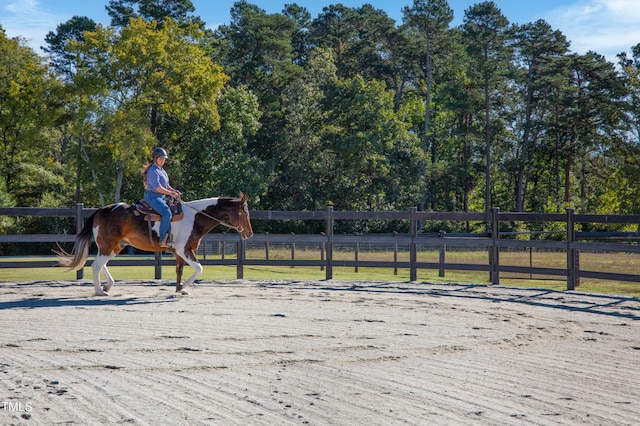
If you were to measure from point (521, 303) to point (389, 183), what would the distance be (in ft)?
122

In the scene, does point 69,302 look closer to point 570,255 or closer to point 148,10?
point 570,255

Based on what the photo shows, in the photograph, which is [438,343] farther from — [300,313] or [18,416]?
[18,416]

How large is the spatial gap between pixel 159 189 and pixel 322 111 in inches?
1544

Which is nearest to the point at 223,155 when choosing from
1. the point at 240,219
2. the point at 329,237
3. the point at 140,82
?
the point at 140,82

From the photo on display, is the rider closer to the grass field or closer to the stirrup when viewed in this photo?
the stirrup

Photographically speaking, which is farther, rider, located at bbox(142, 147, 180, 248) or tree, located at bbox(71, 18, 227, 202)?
tree, located at bbox(71, 18, 227, 202)

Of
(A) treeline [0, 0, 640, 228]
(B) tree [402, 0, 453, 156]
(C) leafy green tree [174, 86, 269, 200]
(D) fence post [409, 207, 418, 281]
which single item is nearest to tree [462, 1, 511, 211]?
(A) treeline [0, 0, 640, 228]

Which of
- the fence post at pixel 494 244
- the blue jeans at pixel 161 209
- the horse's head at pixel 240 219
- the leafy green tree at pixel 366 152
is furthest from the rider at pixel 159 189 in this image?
the leafy green tree at pixel 366 152

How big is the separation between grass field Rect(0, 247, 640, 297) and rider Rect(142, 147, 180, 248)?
5988 mm

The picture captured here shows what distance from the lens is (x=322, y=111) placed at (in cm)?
5147

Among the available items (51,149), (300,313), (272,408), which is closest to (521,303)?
(300,313)

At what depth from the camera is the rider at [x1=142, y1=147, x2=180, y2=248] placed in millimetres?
12977

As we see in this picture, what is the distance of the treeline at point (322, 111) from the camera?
137 ft

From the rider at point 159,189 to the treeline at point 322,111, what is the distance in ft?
89.9
